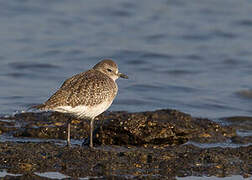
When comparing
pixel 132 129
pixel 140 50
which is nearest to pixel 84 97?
pixel 132 129

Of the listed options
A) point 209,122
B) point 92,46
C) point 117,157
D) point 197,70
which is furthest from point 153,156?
point 92,46

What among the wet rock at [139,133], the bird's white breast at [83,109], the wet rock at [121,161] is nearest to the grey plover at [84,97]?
the bird's white breast at [83,109]

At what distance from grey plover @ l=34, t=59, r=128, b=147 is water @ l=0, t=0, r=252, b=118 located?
11.5 ft

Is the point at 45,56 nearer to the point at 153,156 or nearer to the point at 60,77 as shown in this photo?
the point at 60,77

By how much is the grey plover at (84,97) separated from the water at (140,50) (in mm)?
3502

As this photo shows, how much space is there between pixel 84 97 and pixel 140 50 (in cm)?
1084

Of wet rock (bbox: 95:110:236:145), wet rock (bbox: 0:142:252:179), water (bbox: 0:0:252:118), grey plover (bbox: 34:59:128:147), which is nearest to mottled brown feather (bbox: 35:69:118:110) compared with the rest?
grey plover (bbox: 34:59:128:147)

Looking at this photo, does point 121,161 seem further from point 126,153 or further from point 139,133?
point 139,133

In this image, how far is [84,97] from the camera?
9352mm

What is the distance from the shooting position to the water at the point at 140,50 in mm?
14797

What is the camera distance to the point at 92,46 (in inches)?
779

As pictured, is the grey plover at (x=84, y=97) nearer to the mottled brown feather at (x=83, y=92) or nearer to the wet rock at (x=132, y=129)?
the mottled brown feather at (x=83, y=92)

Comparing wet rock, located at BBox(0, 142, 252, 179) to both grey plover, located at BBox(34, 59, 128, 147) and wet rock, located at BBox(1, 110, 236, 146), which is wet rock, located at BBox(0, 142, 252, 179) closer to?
wet rock, located at BBox(1, 110, 236, 146)

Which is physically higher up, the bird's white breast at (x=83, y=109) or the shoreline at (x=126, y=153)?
the bird's white breast at (x=83, y=109)
